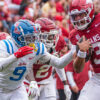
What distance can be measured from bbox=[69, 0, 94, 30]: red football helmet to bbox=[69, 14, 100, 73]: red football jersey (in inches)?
2.7

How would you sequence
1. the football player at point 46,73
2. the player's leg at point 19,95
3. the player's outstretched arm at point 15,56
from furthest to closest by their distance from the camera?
1. the football player at point 46,73
2. the player's leg at point 19,95
3. the player's outstretched arm at point 15,56

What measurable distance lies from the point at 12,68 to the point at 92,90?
39.0 inches

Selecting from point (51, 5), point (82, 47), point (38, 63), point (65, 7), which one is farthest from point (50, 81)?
point (65, 7)

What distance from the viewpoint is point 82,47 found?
10.8 ft

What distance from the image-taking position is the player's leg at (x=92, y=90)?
355 cm

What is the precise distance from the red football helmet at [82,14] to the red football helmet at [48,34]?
94 centimetres

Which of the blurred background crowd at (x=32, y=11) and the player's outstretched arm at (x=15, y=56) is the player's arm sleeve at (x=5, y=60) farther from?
the blurred background crowd at (x=32, y=11)

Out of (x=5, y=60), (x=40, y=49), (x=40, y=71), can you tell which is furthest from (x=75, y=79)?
(x=5, y=60)

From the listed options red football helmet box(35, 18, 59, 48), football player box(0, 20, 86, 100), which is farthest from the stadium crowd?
football player box(0, 20, 86, 100)

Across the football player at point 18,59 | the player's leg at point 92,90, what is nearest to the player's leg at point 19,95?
the football player at point 18,59

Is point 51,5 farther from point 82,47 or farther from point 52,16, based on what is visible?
point 82,47

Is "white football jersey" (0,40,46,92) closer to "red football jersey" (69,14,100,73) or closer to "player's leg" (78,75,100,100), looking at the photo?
"red football jersey" (69,14,100,73)

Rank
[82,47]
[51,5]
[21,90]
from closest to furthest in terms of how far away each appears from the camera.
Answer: [82,47], [21,90], [51,5]

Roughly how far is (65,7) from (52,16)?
5.31 ft
